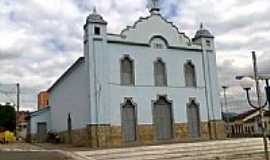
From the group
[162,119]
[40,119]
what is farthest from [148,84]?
→ [40,119]

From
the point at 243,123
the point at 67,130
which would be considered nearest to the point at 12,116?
the point at 67,130

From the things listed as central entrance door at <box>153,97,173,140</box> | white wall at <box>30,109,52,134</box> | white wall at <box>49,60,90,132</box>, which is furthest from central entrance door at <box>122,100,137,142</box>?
white wall at <box>30,109,52,134</box>

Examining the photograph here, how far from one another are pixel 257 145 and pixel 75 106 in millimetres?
12967

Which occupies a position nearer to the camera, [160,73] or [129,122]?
[129,122]

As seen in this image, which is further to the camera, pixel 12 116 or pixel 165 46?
pixel 12 116

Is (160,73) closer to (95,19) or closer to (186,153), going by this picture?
(95,19)

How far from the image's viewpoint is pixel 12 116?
193 ft

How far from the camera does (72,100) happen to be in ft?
98.4

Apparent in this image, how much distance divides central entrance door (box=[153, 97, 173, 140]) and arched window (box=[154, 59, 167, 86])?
3.64ft

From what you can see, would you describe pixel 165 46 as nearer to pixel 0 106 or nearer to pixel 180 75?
pixel 180 75

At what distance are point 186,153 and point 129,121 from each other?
6551mm

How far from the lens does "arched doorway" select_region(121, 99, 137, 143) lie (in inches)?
1006

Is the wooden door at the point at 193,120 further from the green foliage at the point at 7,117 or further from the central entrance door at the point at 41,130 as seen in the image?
the green foliage at the point at 7,117

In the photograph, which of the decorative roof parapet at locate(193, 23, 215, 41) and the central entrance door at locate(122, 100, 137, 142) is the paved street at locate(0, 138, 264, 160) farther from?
the decorative roof parapet at locate(193, 23, 215, 41)
